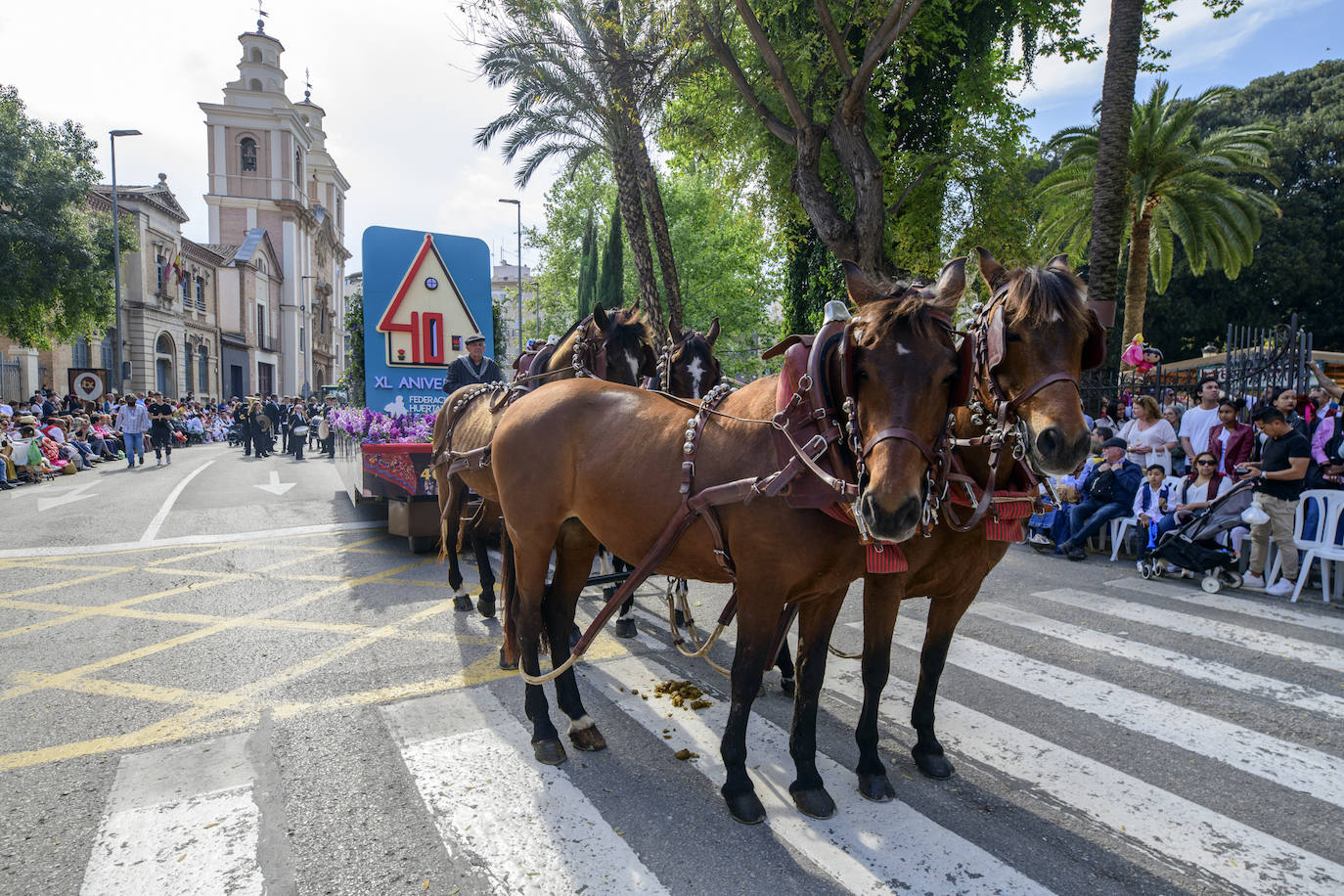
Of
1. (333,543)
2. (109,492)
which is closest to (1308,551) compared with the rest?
(333,543)

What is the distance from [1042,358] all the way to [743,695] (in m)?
1.88

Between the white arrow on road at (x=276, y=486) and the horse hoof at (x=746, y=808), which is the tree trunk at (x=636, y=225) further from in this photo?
the horse hoof at (x=746, y=808)

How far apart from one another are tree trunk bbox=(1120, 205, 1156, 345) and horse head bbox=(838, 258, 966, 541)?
21.2 m

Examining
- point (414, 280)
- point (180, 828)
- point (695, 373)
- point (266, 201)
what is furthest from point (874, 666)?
point (266, 201)

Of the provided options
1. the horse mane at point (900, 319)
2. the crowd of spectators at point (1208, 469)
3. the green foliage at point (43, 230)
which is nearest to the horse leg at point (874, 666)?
the horse mane at point (900, 319)

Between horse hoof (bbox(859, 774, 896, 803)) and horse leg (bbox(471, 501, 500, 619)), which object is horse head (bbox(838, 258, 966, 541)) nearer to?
horse hoof (bbox(859, 774, 896, 803))

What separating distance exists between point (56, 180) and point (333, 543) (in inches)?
843

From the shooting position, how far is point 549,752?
12.3ft

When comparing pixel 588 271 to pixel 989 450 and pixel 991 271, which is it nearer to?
pixel 991 271

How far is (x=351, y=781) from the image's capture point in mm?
3504

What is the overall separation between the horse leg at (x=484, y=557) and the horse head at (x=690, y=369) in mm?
2132

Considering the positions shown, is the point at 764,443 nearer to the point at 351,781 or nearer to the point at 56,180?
the point at 351,781

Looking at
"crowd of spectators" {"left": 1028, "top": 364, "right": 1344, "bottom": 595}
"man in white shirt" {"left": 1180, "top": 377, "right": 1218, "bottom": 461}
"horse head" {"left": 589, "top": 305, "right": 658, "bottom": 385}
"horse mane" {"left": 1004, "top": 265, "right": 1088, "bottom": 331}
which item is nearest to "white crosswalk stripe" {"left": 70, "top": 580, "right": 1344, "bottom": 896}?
"horse head" {"left": 589, "top": 305, "right": 658, "bottom": 385}

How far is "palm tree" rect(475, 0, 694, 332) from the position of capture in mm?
13562
